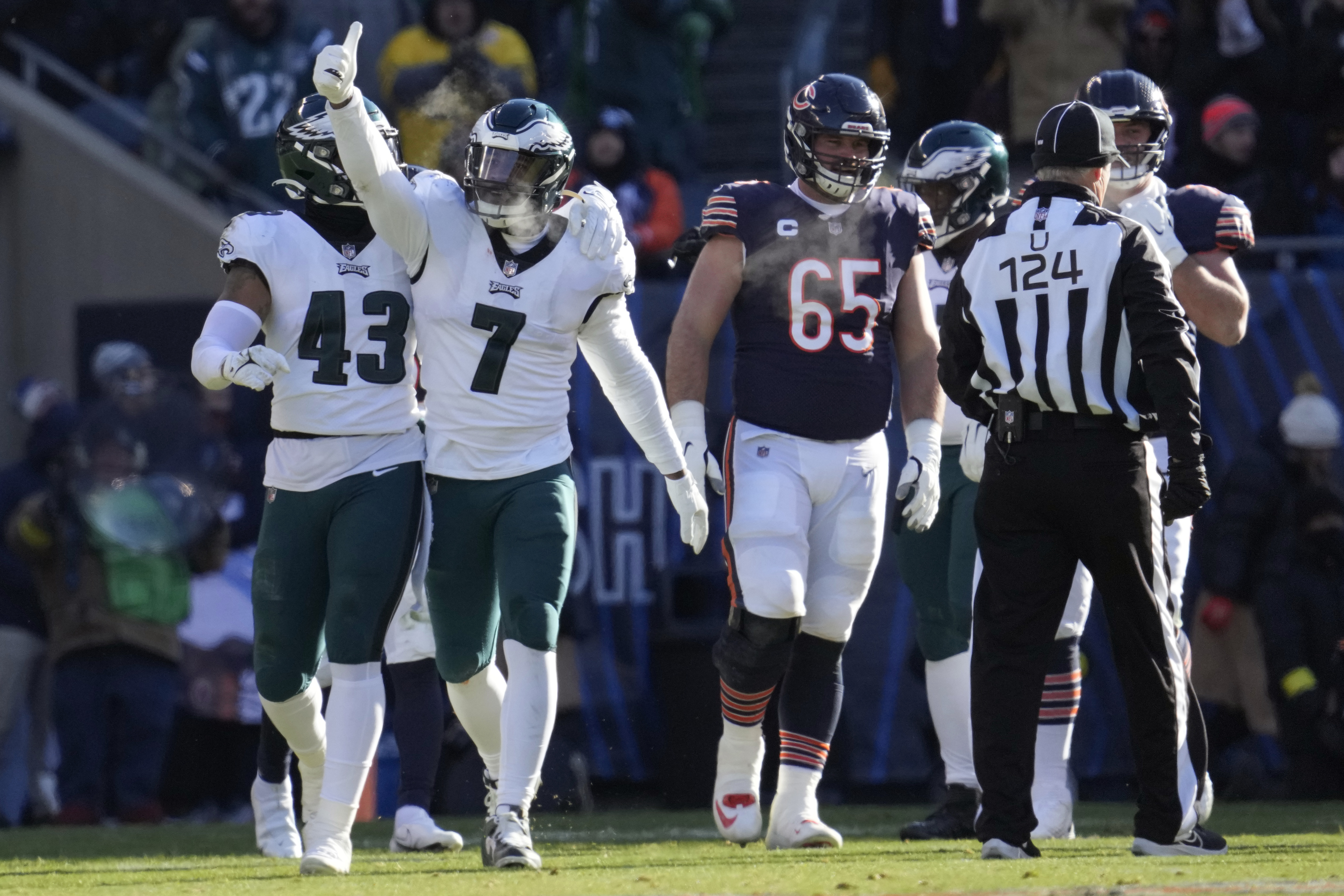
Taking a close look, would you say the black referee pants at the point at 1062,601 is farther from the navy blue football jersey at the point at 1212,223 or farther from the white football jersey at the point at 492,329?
the navy blue football jersey at the point at 1212,223

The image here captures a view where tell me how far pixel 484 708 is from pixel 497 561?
65 centimetres

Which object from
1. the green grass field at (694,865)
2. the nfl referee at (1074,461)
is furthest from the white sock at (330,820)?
the nfl referee at (1074,461)

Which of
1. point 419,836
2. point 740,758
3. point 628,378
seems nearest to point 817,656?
point 740,758

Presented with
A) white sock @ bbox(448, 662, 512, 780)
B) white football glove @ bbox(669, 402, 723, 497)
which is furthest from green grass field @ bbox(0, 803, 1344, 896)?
white football glove @ bbox(669, 402, 723, 497)

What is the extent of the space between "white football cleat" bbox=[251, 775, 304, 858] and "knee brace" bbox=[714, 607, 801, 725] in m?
1.51

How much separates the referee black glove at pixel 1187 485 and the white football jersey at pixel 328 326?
2.12 metres

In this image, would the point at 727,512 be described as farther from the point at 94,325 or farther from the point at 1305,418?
the point at 94,325

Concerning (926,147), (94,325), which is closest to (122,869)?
(926,147)

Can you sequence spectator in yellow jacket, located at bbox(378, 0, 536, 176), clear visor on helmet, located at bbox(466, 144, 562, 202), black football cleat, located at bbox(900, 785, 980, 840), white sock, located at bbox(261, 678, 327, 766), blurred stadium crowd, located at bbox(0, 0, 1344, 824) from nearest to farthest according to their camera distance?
clear visor on helmet, located at bbox(466, 144, 562, 202) < white sock, located at bbox(261, 678, 327, 766) < black football cleat, located at bbox(900, 785, 980, 840) < blurred stadium crowd, located at bbox(0, 0, 1344, 824) < spectator in yellow jacket, located at bbox(378, 0, 536, 176)

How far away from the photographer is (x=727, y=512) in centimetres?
606

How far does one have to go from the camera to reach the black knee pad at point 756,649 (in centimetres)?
586

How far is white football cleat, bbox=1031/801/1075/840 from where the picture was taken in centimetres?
639

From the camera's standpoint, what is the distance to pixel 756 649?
5887mm

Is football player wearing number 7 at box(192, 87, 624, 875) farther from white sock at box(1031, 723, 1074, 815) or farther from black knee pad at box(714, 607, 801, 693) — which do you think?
white sock at box(1031, 723, 1074, 815)
